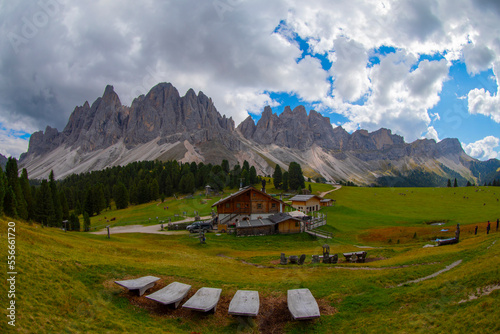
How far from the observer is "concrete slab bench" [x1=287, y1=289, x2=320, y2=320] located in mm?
8866

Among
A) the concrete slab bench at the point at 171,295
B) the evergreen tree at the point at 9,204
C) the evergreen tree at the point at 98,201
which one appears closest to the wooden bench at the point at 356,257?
the concrete slab bench at the point at 171,295

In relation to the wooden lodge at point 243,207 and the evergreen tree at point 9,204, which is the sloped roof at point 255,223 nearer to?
the wooden lodge at point 243,207

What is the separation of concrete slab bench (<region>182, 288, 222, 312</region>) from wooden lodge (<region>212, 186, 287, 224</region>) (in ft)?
126

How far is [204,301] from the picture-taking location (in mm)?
9641

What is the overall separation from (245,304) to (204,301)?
1638 mm

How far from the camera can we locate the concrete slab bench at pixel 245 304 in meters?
8.90

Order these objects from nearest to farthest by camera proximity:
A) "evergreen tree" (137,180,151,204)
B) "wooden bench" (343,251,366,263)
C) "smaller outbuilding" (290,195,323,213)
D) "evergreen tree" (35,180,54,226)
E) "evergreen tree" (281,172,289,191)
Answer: "wooden bench" (343,251,366,263) → "evergreen tree" (35,180,54,226) → "smaller outbuilding" (290,195,323,213) → "evergreen tree" (137,180,151,204) → "evergreen tree" (281,172,289,191)

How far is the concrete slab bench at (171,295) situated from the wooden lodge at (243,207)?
3816cm

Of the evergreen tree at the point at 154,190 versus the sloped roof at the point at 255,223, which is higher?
the evergreen tree at the point at 154,190

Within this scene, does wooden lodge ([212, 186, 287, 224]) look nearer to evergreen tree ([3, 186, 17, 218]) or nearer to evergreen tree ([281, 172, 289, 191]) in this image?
evergreen tree ([3, 186, 17, 218])

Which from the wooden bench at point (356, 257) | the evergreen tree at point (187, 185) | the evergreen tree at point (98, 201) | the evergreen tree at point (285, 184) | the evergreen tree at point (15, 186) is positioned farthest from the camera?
the evergreen tree at point (285, 184)

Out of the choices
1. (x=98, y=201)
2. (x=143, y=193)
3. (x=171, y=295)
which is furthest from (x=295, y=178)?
(x=171, y=295)

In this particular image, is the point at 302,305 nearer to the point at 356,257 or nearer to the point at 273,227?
the point at 356,257

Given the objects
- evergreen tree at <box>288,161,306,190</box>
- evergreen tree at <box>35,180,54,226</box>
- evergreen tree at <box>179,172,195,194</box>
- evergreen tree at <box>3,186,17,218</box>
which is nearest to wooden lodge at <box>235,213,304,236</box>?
evergreen tree at <box>3,186,17,218</box>
